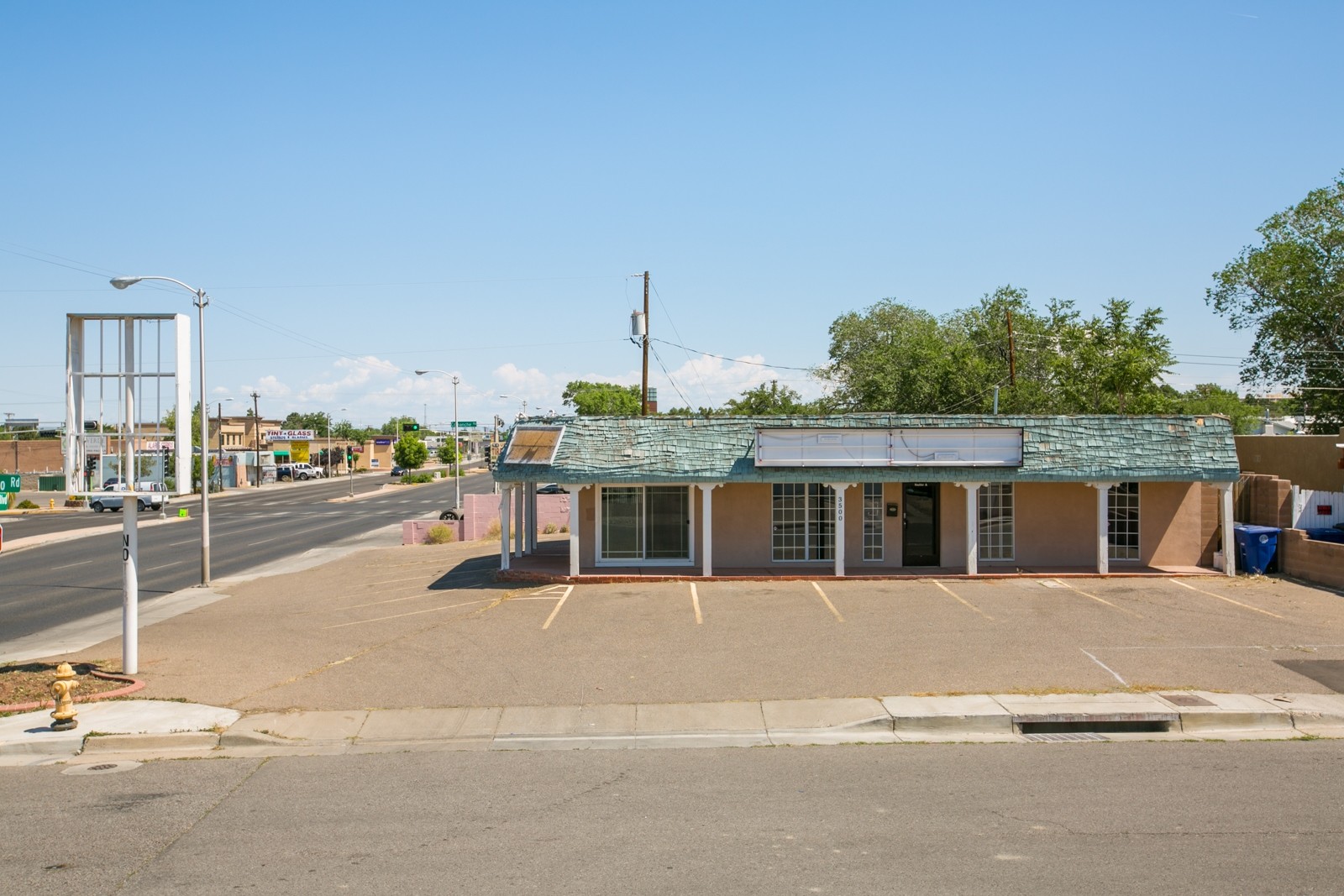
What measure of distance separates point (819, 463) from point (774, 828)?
14471mm

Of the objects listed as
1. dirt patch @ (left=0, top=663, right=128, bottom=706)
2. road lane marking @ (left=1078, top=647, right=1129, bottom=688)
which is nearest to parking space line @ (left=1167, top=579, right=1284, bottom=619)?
road lane marking @ (left=1078, top=647, right=1129, bottom=688)

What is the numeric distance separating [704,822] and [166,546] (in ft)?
128

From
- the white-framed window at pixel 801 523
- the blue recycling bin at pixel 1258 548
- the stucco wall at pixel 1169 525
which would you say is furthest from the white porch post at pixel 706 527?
the blue recycling bin at pixel 1258 548

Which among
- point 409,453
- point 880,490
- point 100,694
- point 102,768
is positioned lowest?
point 102,768

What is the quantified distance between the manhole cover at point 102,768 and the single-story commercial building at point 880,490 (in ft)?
39.9

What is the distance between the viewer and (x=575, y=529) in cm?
2305

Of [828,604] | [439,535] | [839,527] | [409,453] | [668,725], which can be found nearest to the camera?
[668,725]

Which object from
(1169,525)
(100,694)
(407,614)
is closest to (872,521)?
(1169,525)

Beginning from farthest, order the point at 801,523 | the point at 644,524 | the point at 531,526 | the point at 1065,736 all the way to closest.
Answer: the point at 531,526 → the point at 801,523 → the point at 644,524 → the point at 1065,736

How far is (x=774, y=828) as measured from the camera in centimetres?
852

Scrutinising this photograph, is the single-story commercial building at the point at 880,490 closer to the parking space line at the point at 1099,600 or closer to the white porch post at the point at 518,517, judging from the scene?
the parking space line at the point at 1099,600

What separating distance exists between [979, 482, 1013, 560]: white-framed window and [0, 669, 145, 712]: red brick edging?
59.3 ft

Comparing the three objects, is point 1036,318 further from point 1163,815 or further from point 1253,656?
→ point 1163,815

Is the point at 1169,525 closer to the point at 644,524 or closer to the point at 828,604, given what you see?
the point at 828,604
